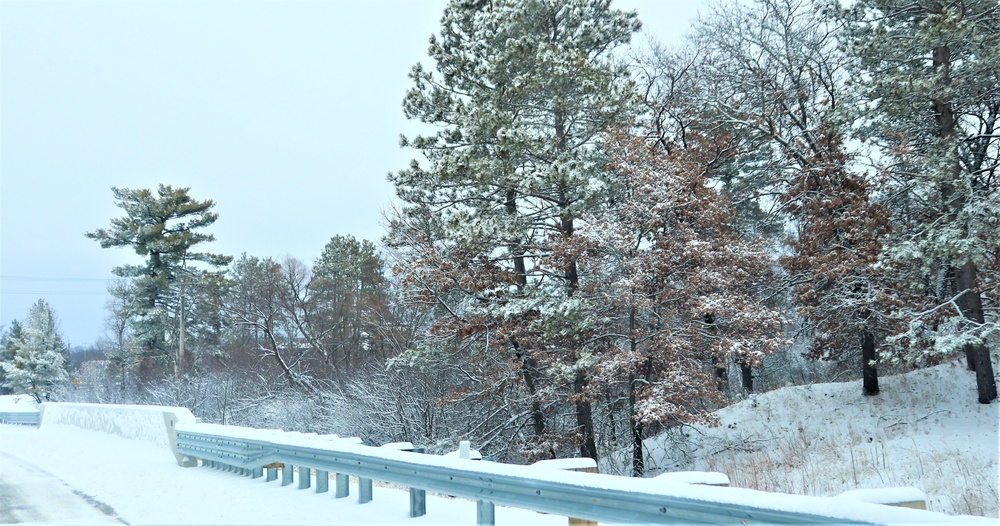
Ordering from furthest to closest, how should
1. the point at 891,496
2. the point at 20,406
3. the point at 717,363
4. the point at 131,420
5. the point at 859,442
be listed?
1. the point at 20,406
2. the point at 717,363
3. the point at 859,442
4. the point at 131,420
5. the point at 891,496

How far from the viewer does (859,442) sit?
17.1m

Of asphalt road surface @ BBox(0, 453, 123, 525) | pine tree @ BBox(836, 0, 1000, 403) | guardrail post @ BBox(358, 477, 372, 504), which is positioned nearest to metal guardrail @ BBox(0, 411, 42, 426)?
asphalt road surface @ BBox(0, 453, 123, 525)

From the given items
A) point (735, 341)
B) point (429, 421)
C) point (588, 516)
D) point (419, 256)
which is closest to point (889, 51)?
point (735, 341)

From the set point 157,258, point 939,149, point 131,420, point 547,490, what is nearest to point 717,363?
point 939,149

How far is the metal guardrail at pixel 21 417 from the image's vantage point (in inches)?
976

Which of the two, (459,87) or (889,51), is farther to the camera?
(459,87)

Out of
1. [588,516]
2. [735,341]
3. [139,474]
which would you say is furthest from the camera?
[735,341]

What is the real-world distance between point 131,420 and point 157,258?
37.5 m

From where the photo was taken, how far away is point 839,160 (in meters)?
20.2

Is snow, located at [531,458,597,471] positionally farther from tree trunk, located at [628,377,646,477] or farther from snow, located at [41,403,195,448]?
tree trunk, located at [628,377,646,477]

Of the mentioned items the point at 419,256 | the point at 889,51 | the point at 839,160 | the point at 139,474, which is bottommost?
the point at 139,474

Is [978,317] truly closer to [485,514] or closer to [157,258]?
[485,514]

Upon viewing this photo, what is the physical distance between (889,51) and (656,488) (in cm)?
1793

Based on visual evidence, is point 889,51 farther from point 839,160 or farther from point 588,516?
point 588,516
